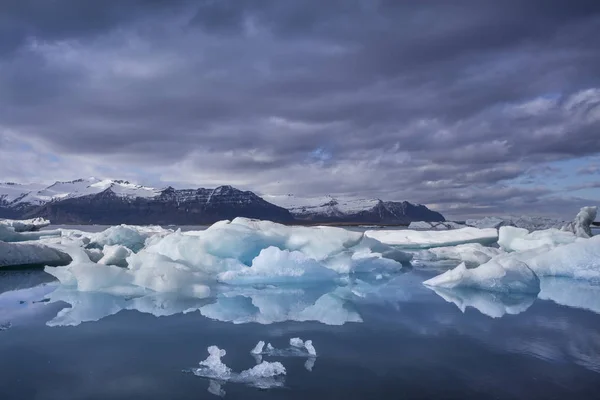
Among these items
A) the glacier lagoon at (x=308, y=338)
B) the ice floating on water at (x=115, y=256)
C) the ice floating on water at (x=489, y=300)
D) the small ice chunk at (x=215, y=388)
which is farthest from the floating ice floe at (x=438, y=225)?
the small ice chunk at (x=215, y=388)

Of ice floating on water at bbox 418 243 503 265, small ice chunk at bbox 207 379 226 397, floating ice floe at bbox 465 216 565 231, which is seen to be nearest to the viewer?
small ice chunk at bbox 207 379 226 397

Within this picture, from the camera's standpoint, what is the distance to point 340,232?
1188 centimetres

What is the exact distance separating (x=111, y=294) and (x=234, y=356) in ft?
16.0

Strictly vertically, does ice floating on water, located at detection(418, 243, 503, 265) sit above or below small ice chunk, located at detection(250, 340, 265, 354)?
above

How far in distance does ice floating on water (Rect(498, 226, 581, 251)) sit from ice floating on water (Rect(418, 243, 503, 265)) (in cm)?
140

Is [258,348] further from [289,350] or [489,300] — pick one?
Answer: [489,300]

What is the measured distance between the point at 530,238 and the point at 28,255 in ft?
58.3

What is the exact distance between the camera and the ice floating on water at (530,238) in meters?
16.6

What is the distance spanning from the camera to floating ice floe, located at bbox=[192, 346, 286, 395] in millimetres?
3683

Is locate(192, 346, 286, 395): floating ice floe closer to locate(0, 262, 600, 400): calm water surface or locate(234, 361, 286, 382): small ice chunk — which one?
locate(234, 361, 286, 382): small ice chunk

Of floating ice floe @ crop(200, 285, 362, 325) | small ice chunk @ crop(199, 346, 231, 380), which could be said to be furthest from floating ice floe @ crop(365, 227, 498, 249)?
small ice chunk @ crop(199, 346, 231, 380)

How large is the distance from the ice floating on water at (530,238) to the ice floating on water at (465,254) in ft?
4.58

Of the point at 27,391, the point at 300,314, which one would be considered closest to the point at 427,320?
the point at 300,314

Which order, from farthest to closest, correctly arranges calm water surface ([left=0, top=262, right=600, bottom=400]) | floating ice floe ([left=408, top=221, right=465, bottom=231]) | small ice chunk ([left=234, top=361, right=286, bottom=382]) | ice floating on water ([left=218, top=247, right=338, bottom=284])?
floating ice floe ([left=408, top=221, right=465, bottom=231]) → ice floating on water ([left=218, top=247, right=338, bottom=284]) → small ice chunk ([left=234, top=361, right=286, bottom=382]) → calm water surface ([left=0, top=262, right=600, bottom=400])
